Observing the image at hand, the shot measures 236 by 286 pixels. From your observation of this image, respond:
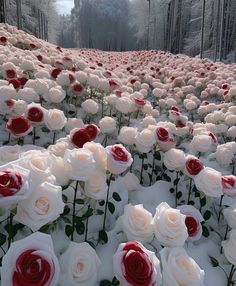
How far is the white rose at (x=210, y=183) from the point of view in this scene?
2.42 m

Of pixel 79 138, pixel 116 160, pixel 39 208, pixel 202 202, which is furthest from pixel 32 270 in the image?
pixel 202 202

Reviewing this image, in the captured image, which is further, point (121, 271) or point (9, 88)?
point (9, 88)

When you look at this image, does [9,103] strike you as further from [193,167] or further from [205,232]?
[205,232]

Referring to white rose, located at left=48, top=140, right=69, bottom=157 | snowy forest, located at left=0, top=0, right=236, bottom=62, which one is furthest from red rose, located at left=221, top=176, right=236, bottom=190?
snowy forest, located at left=0, top=0, right=236, bottom=62

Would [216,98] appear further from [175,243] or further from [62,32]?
[62,32]

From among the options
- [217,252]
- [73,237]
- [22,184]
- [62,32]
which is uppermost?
[62,32]

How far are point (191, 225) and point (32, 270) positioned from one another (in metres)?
1.27

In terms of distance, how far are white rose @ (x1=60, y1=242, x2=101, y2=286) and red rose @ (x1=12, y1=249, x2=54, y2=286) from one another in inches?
15.3

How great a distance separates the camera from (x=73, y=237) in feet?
8.09

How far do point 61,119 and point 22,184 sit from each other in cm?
152

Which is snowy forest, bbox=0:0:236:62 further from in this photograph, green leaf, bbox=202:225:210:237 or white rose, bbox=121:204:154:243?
white rose, bbox=121:204:154:243

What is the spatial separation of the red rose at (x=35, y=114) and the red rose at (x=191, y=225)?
1594 mm

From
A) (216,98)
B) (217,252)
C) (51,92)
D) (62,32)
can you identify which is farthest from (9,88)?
(62,32)

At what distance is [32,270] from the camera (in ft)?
4.52
